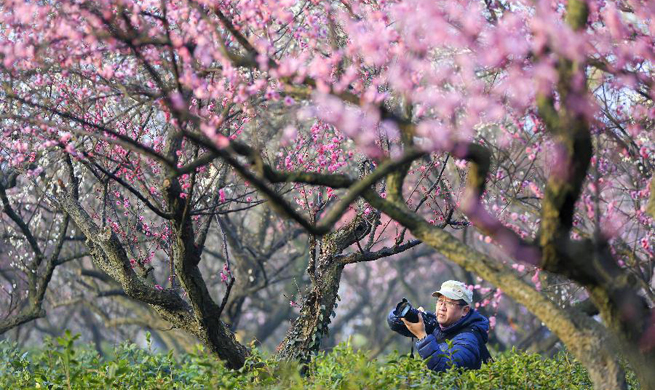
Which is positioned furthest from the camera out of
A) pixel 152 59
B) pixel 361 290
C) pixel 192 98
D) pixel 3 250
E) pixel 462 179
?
pixel 361 290

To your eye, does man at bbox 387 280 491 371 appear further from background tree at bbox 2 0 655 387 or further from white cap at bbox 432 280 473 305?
background tree at bbox 2 0 655 387

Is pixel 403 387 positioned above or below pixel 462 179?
below

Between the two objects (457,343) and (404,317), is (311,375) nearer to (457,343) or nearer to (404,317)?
(404,317)

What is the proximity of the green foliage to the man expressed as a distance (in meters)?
0.23

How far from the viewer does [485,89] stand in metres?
6.82

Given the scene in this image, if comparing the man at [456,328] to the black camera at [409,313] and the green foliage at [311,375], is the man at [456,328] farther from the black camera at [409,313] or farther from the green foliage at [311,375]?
the green foliage at [311,375]

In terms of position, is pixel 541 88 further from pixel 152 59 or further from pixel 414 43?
pixel 152 59

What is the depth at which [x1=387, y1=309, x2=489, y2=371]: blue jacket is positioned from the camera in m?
6.09

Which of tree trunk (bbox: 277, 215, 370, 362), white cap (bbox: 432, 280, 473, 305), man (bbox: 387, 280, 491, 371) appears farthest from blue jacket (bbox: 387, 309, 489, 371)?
tree trunk (bbox: 277, 215, 370, 362)

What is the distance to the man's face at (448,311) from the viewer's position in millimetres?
6816

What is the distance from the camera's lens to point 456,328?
674cm

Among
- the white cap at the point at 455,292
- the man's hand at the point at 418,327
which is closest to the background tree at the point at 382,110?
the white cap at the point at 455,292

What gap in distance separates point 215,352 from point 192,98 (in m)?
2.11

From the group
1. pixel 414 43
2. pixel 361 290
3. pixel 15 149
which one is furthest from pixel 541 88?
pixel 361 290
